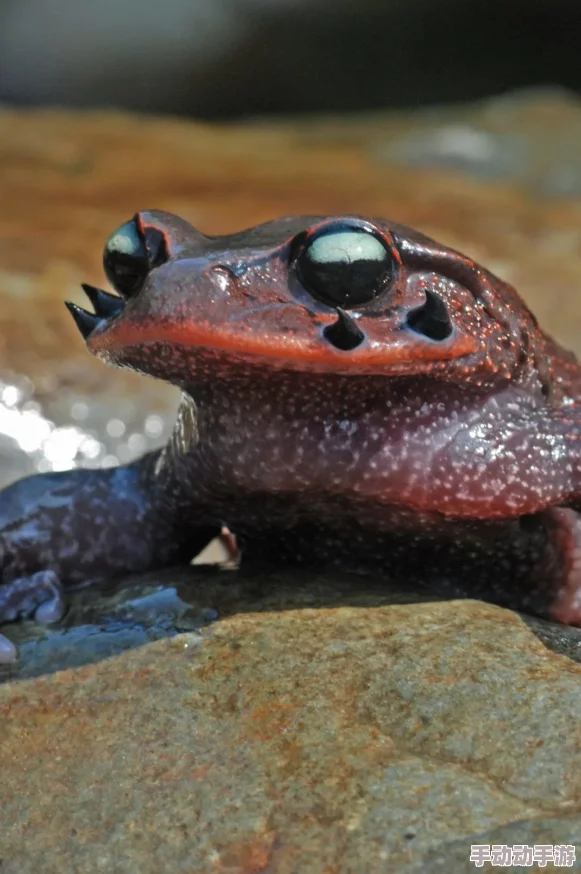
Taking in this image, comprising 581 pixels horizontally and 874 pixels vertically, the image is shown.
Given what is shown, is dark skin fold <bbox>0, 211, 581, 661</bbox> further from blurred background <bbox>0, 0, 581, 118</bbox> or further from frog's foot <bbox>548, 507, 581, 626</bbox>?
blurred background <bbox>0, 0, 581, 118</bbox>

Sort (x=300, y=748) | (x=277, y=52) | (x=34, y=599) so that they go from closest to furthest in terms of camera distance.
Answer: (x=300, y=748) < (x=34, y=599) < (x=277, y=52)

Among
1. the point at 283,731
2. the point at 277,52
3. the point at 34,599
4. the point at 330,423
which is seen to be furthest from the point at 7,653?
A: the point at 277,52

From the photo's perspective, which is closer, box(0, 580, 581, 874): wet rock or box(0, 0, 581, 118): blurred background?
box(0, 580, 581, 874): wet rock

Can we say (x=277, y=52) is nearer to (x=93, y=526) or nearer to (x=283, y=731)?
(x=93, y=526)

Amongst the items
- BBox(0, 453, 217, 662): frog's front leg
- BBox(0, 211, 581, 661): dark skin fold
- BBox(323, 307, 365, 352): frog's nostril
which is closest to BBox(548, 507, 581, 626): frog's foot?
BBox(0, 211, 581, 661): dark skin fold

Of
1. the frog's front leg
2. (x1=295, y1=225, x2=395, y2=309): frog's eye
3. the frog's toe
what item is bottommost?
the frog's toe
